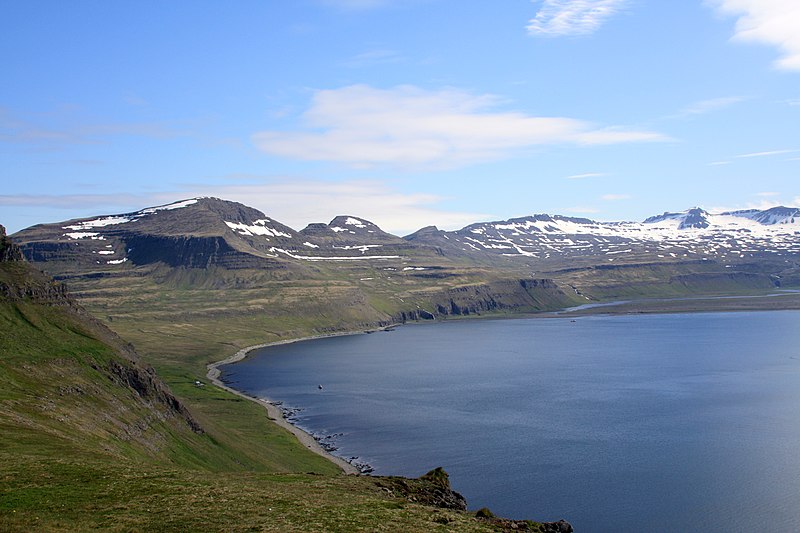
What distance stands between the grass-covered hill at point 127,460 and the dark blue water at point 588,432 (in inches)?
908

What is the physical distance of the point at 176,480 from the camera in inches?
1730

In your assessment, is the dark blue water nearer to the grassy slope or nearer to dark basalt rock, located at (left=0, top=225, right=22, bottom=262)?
the grassy slope

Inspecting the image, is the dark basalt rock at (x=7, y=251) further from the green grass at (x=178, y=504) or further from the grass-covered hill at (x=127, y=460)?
the green grass at (x=178, y=504)

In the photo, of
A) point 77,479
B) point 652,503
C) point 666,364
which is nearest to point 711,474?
point 652,503

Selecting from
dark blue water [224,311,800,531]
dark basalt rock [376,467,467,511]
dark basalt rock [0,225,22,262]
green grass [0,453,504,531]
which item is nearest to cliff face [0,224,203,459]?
dark basalt rock [0,225,22,262]

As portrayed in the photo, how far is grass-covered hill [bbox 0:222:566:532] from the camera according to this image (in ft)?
118

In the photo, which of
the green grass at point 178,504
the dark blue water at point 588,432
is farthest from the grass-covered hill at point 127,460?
the dark blue water at point 588,432

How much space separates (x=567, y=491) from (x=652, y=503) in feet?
32.5

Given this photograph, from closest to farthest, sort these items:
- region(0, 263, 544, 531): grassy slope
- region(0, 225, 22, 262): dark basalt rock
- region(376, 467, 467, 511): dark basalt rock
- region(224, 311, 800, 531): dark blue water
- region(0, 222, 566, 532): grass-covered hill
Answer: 1. region(0, 263, 544, 531): grassy slope
2. region(0, 222, 566, 532): grass-covered hill
3. region(376, 467, 467, 511): dark basalt rock
4. region(224, 311, 800, 531): dark blue water
5. region(0, 225, 22, 262): dark basalt rock

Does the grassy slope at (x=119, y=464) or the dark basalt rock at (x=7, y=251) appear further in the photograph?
the dark basalt rock at (x=7, y=251)

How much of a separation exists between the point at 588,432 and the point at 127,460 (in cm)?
8153

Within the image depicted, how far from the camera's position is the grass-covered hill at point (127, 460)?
118 ft

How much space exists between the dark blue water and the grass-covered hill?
23061mm

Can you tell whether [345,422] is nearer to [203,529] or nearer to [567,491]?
[567,491]
